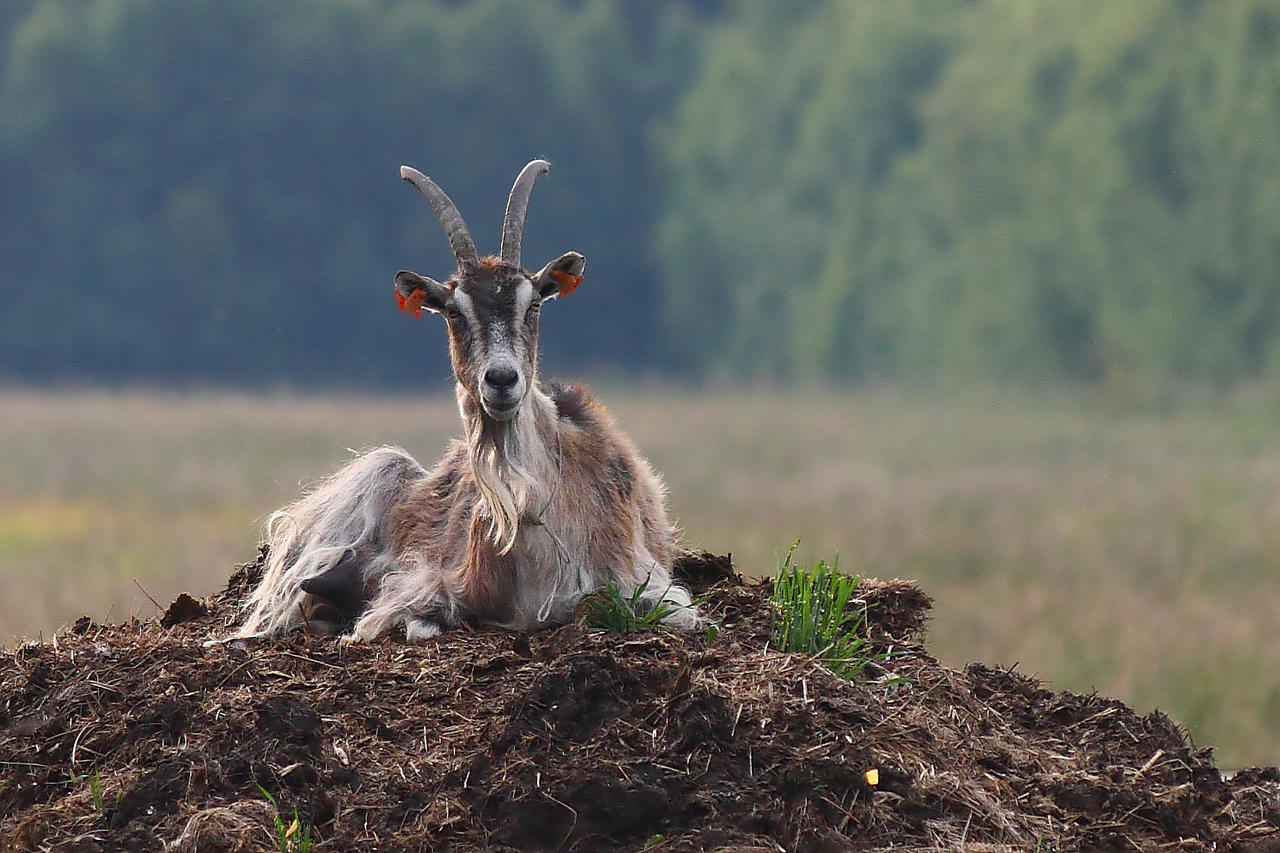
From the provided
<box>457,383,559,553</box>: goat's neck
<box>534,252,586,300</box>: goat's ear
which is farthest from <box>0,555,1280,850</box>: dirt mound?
<box>534,252,586,300</box>: goat's ear

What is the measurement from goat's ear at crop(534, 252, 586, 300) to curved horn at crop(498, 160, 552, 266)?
5.5 inches

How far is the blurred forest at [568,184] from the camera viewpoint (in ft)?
174

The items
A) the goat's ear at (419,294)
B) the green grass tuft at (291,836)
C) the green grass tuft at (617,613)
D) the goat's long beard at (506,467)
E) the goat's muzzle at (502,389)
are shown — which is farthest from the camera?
the goat's long beard at (506,467)

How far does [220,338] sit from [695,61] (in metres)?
26.9

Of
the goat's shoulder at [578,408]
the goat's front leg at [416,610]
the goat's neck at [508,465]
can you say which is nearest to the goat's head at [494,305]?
the goat's neck at [508,465]

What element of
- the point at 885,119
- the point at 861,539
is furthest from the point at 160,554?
the point at 885,119

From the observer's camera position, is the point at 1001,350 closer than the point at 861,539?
No

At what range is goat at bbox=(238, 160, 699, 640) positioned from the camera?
7.71 metres

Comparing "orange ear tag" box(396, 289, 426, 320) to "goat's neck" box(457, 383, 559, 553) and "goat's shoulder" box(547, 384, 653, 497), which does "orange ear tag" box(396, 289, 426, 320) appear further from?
"goat's shoulder" box(547, 384, 653, 497)

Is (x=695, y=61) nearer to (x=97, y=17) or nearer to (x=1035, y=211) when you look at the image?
(x=97, y=17)

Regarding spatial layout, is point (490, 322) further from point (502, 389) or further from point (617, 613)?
point (617, 613)

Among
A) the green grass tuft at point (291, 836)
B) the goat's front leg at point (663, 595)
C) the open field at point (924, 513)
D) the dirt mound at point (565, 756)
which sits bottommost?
the green grass tuft at point (291, 836)

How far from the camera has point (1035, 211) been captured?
49438 mm

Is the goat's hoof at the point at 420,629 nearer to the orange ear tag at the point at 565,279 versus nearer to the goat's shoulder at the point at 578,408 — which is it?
the goat's shoulder at the point at 578,408
